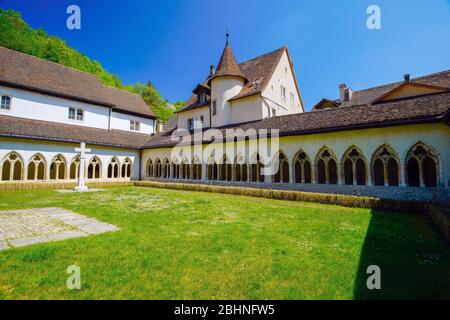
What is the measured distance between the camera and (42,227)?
620 centimetres

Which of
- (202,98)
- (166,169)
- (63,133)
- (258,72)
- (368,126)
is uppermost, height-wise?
(258,72)

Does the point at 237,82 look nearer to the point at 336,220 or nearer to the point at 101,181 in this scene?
the point at 101,181

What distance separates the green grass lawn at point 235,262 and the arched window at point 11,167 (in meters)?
15.4

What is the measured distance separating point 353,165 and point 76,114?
967 inches

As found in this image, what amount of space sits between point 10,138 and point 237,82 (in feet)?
62.1

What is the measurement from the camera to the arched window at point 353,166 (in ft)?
39.7

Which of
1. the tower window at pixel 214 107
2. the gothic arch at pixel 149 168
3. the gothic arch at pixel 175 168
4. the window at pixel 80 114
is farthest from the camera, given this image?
the gothic arch at pixel 149 168

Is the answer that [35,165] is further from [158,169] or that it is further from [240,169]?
[240,169]

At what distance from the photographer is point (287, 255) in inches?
179

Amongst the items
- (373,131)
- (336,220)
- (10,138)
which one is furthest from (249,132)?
(10,138)

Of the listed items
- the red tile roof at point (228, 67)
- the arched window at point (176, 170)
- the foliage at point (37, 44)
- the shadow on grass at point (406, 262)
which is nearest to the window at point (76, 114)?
the arched window at point (176, 170)

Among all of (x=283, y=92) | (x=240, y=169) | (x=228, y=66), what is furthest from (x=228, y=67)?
(x=240, y=169)

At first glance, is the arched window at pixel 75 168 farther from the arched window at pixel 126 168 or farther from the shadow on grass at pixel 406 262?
the shadow on grass at pixel 406 262

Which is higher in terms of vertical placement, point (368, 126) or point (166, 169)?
point (368, 126)
